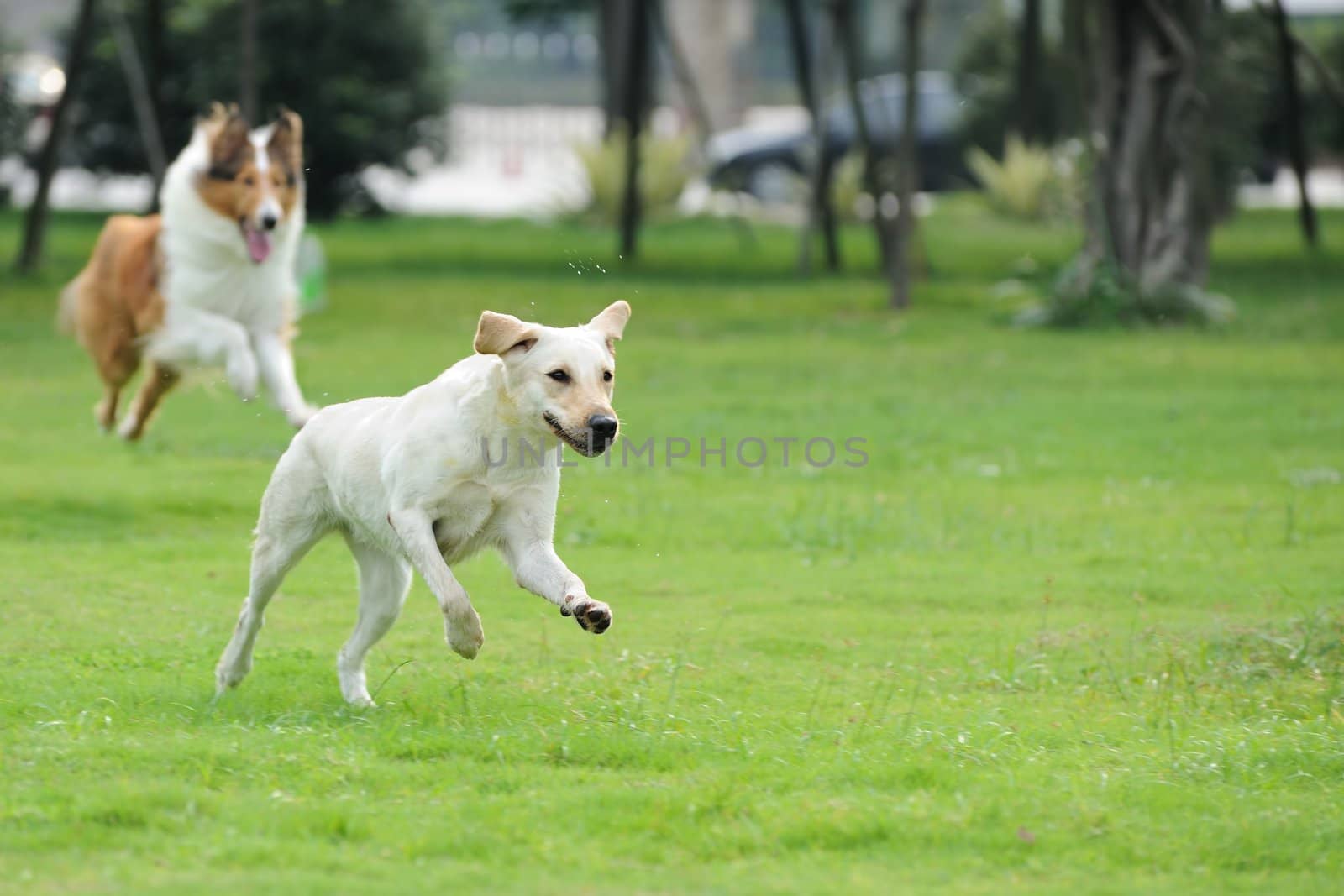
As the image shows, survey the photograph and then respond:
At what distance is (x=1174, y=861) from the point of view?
17.4ft

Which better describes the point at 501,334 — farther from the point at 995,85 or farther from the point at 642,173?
the point at 995,85

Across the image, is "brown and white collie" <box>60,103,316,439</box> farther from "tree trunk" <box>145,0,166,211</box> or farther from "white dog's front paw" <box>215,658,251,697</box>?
"tree trunk" <box>145,0,166,211</box>

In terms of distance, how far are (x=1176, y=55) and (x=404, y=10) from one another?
1634 centimetres

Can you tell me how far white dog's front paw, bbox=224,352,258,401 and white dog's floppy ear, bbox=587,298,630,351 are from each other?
4978mm

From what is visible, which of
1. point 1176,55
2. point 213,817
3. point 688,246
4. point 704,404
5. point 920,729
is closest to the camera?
point 213,817

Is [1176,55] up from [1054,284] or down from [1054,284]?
up

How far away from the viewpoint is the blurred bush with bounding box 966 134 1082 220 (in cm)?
3334

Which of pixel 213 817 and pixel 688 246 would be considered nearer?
pixel 213 817

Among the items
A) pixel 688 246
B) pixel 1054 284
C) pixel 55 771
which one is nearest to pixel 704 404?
pixel 1054 284

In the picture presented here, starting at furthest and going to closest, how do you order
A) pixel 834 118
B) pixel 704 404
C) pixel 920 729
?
pixel 834 118
pixel 704 404
pixel 920 729

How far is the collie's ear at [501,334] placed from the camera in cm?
618

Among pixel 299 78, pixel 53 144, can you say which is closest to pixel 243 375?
pixel 53 144

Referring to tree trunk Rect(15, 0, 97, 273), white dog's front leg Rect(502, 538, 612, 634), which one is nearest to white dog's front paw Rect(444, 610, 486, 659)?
white dog's front leg Rect(502, 538, 612, 634)

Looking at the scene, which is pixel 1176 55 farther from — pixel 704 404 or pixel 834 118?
pixel 834 118
